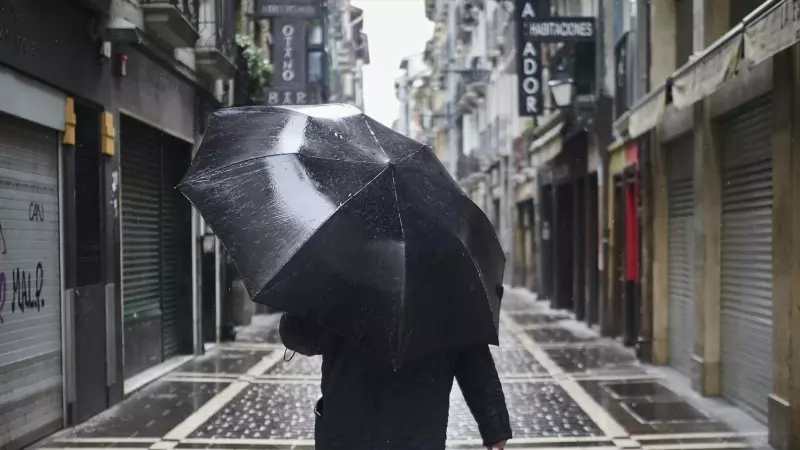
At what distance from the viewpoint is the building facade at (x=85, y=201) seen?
7348 millimetres

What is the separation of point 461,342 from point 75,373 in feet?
20.6

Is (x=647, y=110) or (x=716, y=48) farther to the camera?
(x=647, y=110)

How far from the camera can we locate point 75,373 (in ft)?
27.3

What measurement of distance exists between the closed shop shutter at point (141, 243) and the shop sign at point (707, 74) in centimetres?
650

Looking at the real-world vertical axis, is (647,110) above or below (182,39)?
below

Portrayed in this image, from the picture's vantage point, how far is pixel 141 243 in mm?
11367

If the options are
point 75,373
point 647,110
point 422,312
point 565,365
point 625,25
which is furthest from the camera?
point 625,25

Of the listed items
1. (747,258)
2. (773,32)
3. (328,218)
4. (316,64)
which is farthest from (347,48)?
(328,218)

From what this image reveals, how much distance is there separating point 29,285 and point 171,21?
13.0 ft

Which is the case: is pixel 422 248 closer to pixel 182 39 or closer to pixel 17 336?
pixel 17 336

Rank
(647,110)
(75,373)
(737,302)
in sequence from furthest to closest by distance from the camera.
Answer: (647,110) < (737,302) < (75,373)

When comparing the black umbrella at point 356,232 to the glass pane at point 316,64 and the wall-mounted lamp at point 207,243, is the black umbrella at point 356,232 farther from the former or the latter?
the glass pane at point 316,64

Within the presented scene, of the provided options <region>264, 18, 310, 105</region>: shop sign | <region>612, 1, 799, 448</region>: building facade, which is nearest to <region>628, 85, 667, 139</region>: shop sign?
<region>612, 1, 799, 448</region>: building facade

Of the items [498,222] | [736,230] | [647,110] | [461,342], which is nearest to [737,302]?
[736,230]
